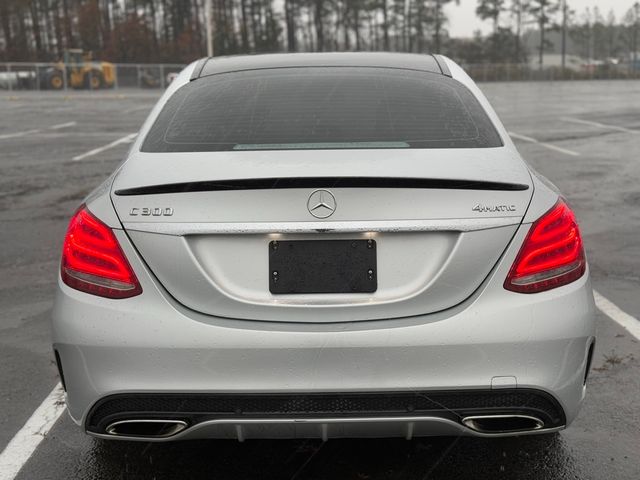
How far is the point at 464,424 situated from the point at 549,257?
0.60m

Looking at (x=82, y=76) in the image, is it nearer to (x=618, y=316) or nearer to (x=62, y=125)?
(x=62, y=125)

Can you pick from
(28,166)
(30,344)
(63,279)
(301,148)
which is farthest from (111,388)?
(28,166)

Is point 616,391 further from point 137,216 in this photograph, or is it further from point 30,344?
point 30,344

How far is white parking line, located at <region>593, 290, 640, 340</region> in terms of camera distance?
4637 mm

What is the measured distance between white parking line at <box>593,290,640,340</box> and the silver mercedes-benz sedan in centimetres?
227

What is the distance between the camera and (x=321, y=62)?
3658 millimetres

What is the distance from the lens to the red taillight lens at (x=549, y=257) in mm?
2482

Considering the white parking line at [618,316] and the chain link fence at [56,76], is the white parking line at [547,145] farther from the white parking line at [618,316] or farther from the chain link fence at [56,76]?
the chain link fence at [56,76]

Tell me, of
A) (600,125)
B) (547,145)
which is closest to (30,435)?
(547,145)

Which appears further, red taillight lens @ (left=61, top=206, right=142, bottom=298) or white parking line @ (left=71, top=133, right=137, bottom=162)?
white parking line @ (left=71, top=133, right=137, bottom=162)

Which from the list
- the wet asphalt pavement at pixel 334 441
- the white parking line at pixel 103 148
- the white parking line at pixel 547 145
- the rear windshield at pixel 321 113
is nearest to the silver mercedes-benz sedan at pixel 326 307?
A: the rear windshield at pixel 321 113

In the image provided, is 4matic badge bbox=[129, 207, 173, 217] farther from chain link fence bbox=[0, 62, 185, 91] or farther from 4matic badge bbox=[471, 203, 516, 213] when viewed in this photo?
chain link fence bbox=[0, 62, 185, 91]

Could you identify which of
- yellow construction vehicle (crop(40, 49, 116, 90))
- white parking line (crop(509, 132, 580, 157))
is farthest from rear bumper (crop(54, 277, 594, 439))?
yellow construction vehicle (crop(40, 49, 116, 90))

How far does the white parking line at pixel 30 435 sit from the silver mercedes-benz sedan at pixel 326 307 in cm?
77
